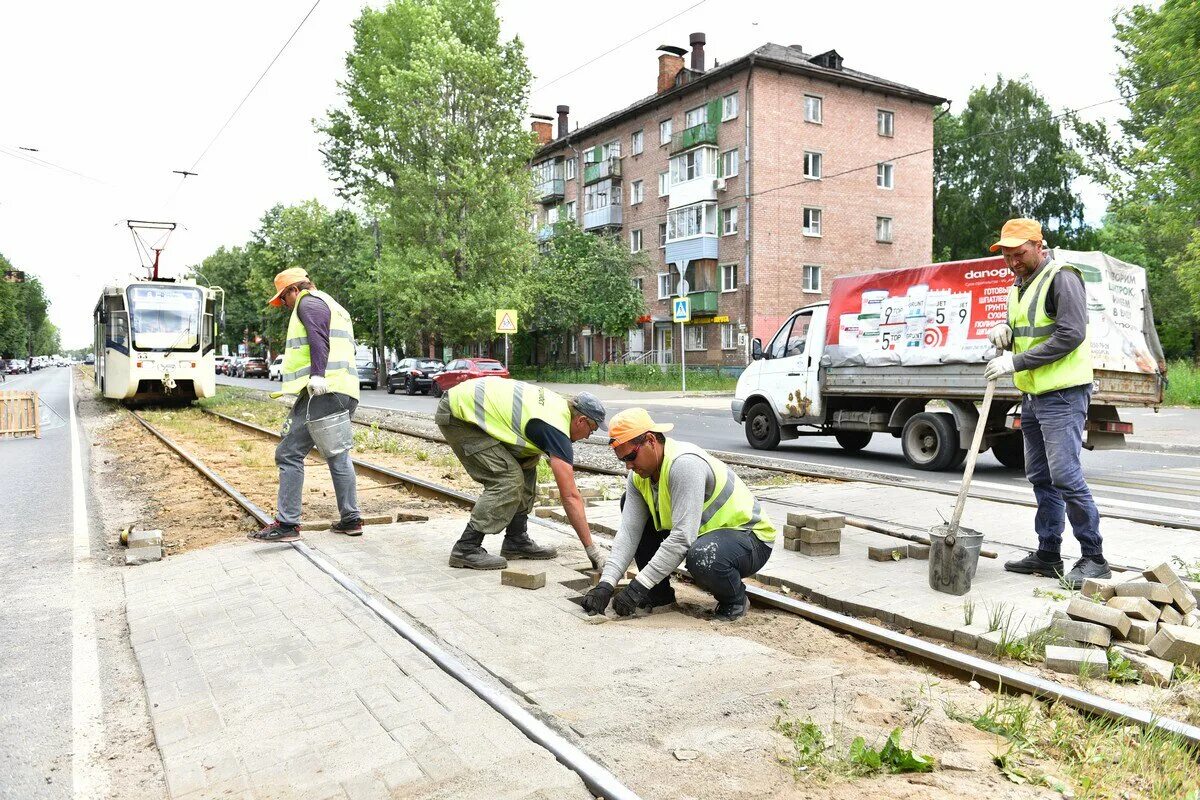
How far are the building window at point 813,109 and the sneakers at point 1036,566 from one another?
119 feet

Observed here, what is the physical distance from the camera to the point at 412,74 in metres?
33.3

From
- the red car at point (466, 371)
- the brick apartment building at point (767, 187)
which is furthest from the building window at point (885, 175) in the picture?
the red car at point (466, 371)

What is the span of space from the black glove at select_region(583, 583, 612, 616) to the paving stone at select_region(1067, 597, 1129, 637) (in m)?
2.24

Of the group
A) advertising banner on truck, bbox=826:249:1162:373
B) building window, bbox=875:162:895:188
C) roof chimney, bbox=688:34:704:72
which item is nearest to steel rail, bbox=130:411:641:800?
advertising banner on truck, bbox=826:249:1162:373

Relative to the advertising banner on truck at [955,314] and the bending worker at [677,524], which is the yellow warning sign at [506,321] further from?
the bending worker at [677,524]

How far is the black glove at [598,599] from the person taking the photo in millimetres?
4645

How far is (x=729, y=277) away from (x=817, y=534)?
34.1 metres

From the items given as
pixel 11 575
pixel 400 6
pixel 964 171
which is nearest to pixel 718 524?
pixel 11 575

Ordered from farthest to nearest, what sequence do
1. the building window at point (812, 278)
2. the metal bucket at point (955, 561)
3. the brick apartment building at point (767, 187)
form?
the building window at point (812, 278) < the brick apartment building at point (767, 187) < the metal bucket at point (955, 561)

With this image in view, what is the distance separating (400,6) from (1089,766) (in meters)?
37.6

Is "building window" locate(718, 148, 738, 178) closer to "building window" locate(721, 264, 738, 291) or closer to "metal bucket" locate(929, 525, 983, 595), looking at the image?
"building window" locate(721, 264, 738, 291)

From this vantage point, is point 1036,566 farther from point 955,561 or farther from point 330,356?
point 330,356

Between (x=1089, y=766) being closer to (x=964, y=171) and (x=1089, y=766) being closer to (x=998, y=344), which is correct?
(x=998, y=344)

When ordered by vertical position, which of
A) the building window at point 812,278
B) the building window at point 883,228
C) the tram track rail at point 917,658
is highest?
the building window at point 883,228
